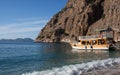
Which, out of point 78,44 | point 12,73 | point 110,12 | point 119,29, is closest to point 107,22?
point 110,12

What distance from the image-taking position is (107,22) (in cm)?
19100

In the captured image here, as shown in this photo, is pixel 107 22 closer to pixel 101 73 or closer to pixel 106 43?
pixel 106 43

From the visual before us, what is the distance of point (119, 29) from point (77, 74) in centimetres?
15104

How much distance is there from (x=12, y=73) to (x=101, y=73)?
1209 cm

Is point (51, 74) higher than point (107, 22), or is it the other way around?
point (107, 22)

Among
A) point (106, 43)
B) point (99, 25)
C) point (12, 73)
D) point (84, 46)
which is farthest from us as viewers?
point (99, 25)

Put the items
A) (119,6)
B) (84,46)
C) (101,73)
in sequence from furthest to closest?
1. (119,6)
2. (84,46)
3. (101,73)

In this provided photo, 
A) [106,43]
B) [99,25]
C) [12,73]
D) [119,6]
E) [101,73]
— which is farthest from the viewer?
[99,25]

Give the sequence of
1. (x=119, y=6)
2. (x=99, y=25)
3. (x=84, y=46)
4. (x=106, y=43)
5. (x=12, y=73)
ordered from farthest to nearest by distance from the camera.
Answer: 1. (x=99, y=25)
2. (x=119, y=6)
3. (x=84, y=46)
4. (x=106, y=43)
5. (x=12, y=73)

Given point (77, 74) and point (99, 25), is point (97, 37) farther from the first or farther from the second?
point (99, 25)

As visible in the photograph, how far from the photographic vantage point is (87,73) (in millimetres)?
22297

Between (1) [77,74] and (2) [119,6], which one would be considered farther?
(2) [119,6]

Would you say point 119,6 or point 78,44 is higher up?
point 119,6

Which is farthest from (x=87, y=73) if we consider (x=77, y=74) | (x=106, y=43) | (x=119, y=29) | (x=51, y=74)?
(x=119, y=29)
